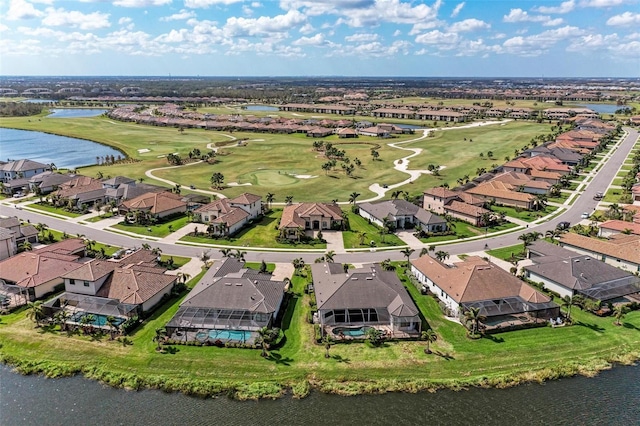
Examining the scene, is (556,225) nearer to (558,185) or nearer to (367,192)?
(558,185)

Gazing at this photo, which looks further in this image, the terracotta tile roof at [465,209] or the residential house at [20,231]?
the terracotta tile roof at [465,209]

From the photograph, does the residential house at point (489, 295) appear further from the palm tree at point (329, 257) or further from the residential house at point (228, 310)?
the residential house at point (228, 310)

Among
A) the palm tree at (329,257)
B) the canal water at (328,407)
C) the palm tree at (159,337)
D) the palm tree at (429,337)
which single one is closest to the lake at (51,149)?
the palm tree at (329,257)

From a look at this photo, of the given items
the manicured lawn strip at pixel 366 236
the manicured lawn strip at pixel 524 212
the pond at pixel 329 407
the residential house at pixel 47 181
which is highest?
the residential house at pixel 47 181

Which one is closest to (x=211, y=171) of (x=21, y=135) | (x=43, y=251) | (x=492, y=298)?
(x=43, y=251)

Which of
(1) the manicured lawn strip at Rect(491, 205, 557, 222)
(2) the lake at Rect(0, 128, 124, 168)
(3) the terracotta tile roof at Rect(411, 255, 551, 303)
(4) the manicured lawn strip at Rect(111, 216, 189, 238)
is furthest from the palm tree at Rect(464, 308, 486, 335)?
(2) the lake at Rect(0, 128, 124, 168)

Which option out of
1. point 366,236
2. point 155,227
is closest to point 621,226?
point 366,236

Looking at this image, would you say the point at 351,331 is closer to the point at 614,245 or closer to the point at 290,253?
→ the point at 290,253
